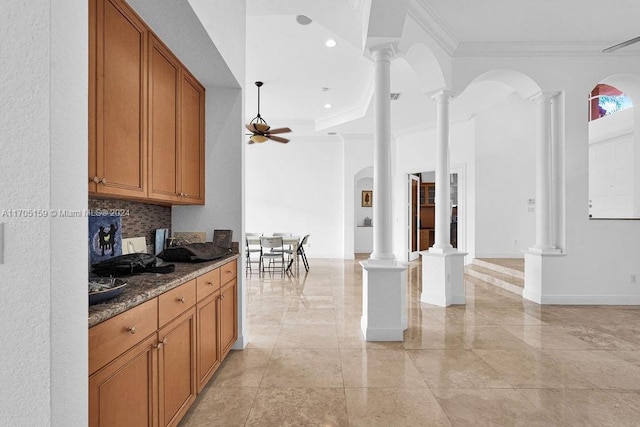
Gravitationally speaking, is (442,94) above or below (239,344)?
above

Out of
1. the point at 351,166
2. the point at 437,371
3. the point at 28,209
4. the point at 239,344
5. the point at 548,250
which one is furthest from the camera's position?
the point at 351,166

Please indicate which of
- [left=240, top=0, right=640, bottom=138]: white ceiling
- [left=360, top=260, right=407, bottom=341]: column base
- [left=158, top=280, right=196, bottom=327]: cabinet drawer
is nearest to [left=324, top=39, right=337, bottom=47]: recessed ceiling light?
[left=240, top=0, right=640, bottom=138]: white ceiling

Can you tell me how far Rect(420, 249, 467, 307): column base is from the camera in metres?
4.23

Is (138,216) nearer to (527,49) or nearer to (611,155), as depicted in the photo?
(527,49)

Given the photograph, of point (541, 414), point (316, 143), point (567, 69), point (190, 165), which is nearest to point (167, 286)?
point (190, 165)

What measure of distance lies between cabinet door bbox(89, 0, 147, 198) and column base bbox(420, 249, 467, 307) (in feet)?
11.8

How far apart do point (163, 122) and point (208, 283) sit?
3.65 feet

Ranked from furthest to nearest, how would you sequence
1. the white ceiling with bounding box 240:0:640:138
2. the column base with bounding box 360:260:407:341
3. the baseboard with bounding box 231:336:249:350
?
the white ceiling with bounding box 240:0:640:138 → the column base with bounding box 360:260:407:341 → the baseboard with bounding box 231:336:249:350

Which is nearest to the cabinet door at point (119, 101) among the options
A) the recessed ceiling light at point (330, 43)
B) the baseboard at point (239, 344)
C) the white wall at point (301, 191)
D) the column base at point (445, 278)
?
the baseboard at point (239, 344)

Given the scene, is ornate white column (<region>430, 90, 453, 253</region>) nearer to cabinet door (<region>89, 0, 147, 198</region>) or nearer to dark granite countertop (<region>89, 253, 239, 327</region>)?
dark granite countertop (<region>89, 253, 239, 327</region>)

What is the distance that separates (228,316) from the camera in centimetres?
259

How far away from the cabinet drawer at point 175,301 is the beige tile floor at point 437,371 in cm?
73

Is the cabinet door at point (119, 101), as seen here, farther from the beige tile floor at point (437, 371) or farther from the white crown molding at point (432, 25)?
the white crown molding at point (432, 25)

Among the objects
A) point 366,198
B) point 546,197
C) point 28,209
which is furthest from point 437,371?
point 366,198
